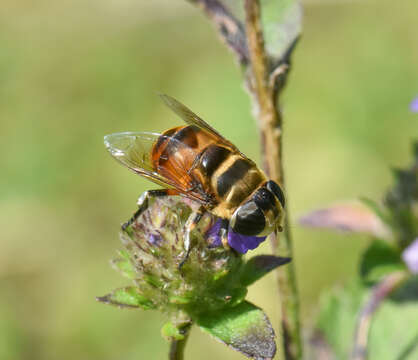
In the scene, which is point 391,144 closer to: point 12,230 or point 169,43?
point 169,43

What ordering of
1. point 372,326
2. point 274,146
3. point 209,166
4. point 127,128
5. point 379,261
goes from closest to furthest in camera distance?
point 209,166 → point 274,146 → point 379,261 → point 372,326 → point 127,128

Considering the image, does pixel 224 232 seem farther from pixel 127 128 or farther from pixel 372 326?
pixel 127 128

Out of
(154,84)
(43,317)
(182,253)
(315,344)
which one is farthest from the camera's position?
(154,84)

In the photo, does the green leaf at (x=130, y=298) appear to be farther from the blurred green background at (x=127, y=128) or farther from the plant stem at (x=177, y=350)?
the blurred green background at (x=127, y=128)

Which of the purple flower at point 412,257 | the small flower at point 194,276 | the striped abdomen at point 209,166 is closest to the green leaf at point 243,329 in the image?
the small flower at point 194,276

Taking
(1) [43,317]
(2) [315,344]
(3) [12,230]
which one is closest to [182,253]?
(2) [315,344]

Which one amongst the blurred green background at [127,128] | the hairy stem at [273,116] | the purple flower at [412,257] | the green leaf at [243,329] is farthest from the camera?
the blurred green background at [127,128]

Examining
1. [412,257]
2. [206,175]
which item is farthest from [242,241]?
[412,257]
